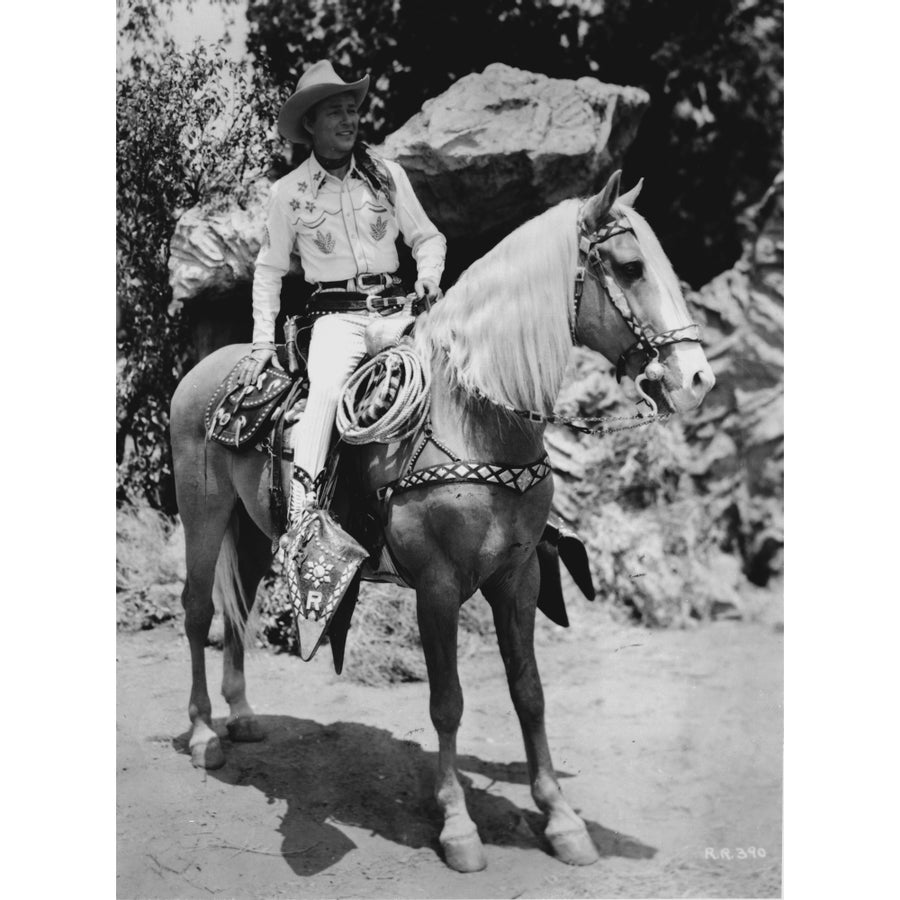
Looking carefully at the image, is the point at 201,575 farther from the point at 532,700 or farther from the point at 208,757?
the point at 532,700

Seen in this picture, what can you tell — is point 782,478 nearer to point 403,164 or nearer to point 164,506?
point 403,164

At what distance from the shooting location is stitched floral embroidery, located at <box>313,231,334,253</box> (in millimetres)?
3982

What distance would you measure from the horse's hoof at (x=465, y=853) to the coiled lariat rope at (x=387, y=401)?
1408 mm

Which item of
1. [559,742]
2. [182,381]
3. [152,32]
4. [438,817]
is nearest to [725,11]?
[152,32]

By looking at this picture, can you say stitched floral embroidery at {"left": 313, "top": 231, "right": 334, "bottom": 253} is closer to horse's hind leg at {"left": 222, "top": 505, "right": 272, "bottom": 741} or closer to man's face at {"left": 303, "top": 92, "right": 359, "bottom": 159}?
man's face at {"left": 303, "top": 92, "right": 359, "bottom": 159}

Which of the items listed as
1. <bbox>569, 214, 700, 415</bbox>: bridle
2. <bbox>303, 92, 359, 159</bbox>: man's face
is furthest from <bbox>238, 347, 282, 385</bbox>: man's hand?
<bbox>569, 214, 700, 415</bbox>: bridle

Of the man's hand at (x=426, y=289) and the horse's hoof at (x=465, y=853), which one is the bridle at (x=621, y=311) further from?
the horse's hoof at (x=465, y=853)

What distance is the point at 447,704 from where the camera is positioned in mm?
3592

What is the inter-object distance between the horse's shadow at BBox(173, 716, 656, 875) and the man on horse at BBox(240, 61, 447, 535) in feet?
4.50

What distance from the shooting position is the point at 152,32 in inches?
170

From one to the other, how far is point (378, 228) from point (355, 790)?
2.16m

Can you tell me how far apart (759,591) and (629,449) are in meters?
0.93

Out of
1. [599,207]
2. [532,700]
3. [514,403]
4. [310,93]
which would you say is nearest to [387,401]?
[514,403]

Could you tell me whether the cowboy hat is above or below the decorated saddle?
above
